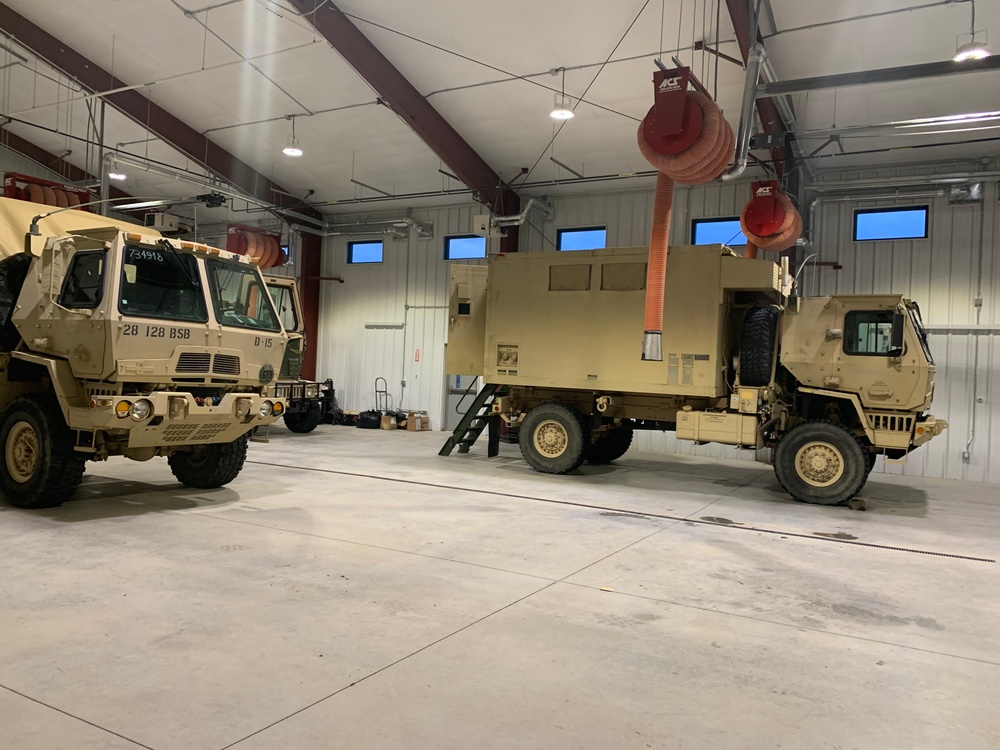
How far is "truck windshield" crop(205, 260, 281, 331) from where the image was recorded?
24.1 feet

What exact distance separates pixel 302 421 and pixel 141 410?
9552 millimetres

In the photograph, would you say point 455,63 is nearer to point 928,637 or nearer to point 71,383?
point 71,383

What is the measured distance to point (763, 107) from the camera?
11039 millimetres

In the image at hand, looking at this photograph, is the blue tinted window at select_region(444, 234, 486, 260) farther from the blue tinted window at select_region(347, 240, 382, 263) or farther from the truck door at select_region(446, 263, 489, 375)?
the truck door at select_region(446, 263, 489, 375)

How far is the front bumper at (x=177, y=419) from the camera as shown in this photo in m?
6.34

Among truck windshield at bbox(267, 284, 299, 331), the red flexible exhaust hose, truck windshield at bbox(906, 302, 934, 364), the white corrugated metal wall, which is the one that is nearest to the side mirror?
truck windshield at bbox(906, 302, 934, 364)

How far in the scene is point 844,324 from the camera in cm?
924

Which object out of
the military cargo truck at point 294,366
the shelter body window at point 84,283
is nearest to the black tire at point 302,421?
the military cargo truck at point 294,366

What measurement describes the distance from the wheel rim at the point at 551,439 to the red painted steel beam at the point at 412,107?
20.2 ft

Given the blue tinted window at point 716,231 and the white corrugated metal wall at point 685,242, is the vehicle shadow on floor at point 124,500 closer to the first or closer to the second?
the white corrugated metal wall at point 685,242

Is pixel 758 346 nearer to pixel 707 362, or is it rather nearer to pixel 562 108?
pixel 707 362

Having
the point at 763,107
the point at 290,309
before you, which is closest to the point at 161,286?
the point at 290,309

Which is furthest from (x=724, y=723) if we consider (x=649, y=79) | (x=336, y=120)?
(x=336, y=120)

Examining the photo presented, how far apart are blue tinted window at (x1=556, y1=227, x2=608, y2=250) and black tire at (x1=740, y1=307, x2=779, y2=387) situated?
609 centimetres
